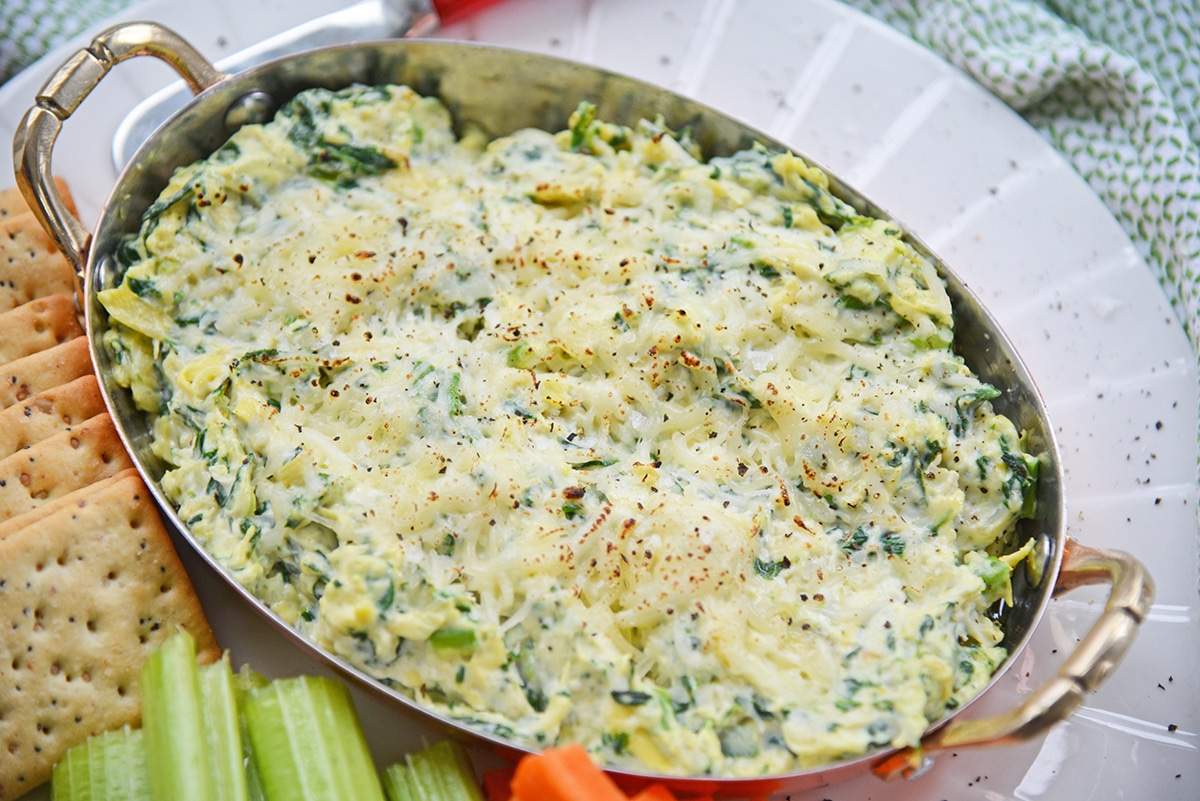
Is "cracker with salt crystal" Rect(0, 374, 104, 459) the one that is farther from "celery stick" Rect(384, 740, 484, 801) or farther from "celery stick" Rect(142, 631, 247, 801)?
"celery stick" Rect(384, 740, 484, 801)

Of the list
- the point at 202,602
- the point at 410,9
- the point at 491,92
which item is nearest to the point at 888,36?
the point at 491,92

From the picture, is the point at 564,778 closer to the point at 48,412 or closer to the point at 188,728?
the point at 188,728

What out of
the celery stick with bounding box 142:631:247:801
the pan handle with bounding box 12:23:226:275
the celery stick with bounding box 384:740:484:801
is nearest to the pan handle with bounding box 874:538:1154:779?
the celery stick with bounding box 384:740:484:801

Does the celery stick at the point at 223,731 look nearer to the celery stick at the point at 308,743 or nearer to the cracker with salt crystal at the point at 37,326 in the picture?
the celery stick at the point at 308,743

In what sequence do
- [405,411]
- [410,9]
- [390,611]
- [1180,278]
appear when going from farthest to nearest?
[410,9], [1180,278], [405,411], [390,611]

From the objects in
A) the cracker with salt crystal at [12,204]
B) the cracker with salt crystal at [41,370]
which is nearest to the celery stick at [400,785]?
the cracker with salt crystal at [41,370]

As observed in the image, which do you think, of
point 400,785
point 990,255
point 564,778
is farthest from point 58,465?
point 990,255

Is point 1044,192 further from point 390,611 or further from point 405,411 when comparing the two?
point 390,611
